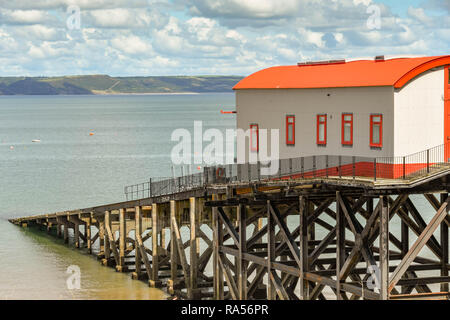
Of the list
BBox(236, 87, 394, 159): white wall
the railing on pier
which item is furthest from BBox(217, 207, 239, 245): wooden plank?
BBox(236, 87, 394, 159): white wall

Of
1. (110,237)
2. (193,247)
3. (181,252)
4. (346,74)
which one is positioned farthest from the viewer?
(110,237)

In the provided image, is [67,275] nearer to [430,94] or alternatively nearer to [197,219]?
[197,219]

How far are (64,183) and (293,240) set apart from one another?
5267 centimetres

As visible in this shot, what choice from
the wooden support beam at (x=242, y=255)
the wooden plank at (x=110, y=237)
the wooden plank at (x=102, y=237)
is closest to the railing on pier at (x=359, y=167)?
the wooden support beam at (x=242, y=255)

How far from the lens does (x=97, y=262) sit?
138ft

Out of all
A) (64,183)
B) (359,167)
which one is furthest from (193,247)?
(64,183)

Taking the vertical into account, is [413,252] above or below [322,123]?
below

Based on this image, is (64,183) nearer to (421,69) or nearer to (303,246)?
(303,246)

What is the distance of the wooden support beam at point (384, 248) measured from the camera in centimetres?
2392

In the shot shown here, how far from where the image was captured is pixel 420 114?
2677 centimetres

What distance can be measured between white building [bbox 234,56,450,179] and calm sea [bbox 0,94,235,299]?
31.6ft

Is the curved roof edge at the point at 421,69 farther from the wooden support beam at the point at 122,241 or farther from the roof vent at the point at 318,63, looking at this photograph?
the wooden support beam at the point at 122,241

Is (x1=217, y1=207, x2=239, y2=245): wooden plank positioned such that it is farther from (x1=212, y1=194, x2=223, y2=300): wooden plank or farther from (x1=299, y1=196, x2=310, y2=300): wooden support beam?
(x1=299, y1=196, x2=310, y2=300): wooden support beam
